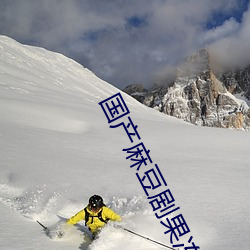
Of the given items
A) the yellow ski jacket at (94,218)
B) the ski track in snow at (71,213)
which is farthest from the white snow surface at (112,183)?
the yellow ski jacket at (94,218)

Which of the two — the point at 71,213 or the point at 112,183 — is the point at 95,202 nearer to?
the point at 71,213

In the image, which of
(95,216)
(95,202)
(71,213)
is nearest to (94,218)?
(95,216)

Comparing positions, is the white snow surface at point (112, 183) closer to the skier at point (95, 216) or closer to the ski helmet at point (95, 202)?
the skier at point (95, 216)

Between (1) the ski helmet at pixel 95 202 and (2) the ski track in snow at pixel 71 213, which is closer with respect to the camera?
(2) the ski track in snow at pixel 71 213

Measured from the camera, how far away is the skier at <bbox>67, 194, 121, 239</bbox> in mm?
5699

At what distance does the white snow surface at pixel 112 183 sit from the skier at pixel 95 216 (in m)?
0.20

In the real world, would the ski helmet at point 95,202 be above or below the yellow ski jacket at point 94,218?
above

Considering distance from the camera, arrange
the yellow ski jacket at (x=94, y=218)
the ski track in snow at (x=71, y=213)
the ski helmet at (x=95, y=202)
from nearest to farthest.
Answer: the ski track in snow at (x=71, y=213) → the ski helmet at (x=95, y=202) → the yellow ski jacket at (x=94, y=218)

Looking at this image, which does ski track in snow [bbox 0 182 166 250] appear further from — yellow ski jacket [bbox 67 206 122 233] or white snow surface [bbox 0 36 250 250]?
yellow ski jacket [bbox 67 206 122 233]

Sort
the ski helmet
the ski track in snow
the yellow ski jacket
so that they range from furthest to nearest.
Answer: the yellow ski jacket, the ski helmet, the ski track in snow

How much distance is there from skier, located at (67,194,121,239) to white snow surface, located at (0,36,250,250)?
20 centimetres

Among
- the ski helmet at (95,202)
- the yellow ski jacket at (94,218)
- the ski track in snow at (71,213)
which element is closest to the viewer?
the ski track in snow at (71,213)

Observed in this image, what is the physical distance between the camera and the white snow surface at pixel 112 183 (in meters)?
5.45

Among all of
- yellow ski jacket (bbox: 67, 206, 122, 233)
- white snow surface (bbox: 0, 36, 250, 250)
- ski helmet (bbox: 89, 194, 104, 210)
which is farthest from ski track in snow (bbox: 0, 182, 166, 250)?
ski helmet (bbox: 89, 194, 104, 210)
